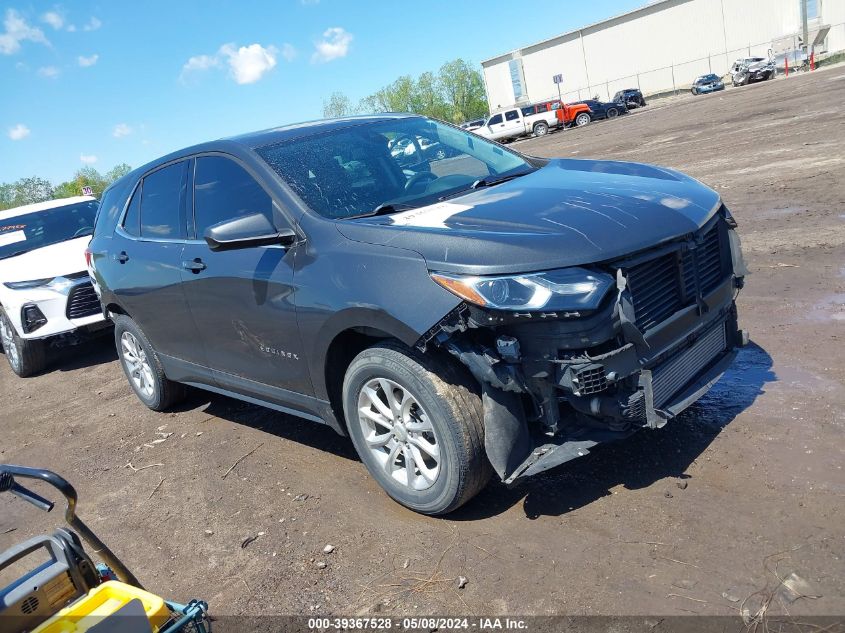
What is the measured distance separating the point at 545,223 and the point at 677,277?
72cm

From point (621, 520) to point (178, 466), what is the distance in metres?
3.06

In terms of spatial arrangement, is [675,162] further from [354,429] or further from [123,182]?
[354,429]

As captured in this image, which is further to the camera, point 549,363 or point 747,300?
point 747,300

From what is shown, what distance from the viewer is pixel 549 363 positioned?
120 inches

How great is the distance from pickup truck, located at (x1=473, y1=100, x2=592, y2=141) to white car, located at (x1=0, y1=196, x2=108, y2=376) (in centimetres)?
3319

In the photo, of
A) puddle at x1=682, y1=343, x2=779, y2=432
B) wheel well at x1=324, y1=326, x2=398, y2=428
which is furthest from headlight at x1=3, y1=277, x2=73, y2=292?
puddle at x1=682, y1=343, x2=779, y2=432

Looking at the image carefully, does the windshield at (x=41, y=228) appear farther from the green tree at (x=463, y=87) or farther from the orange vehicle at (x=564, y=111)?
the green tree at (x=463, y=87)

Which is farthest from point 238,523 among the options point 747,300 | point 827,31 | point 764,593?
point 827,31

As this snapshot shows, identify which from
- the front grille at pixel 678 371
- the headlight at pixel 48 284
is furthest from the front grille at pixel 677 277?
the headlight at pixel 48 284

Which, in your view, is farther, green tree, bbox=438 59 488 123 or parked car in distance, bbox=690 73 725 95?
green tree, bbox=438 59 488 123

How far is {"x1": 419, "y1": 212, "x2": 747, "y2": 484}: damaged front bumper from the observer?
3.01 meters

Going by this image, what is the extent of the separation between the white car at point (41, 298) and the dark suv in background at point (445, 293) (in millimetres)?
3440

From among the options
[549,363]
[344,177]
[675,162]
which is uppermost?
[344,177]

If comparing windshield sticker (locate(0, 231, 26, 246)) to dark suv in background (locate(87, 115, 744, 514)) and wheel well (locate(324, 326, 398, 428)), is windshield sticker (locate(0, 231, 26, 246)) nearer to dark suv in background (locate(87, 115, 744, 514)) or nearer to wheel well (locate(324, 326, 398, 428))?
dark suv in background (locate(87, 115, 744, 514))
